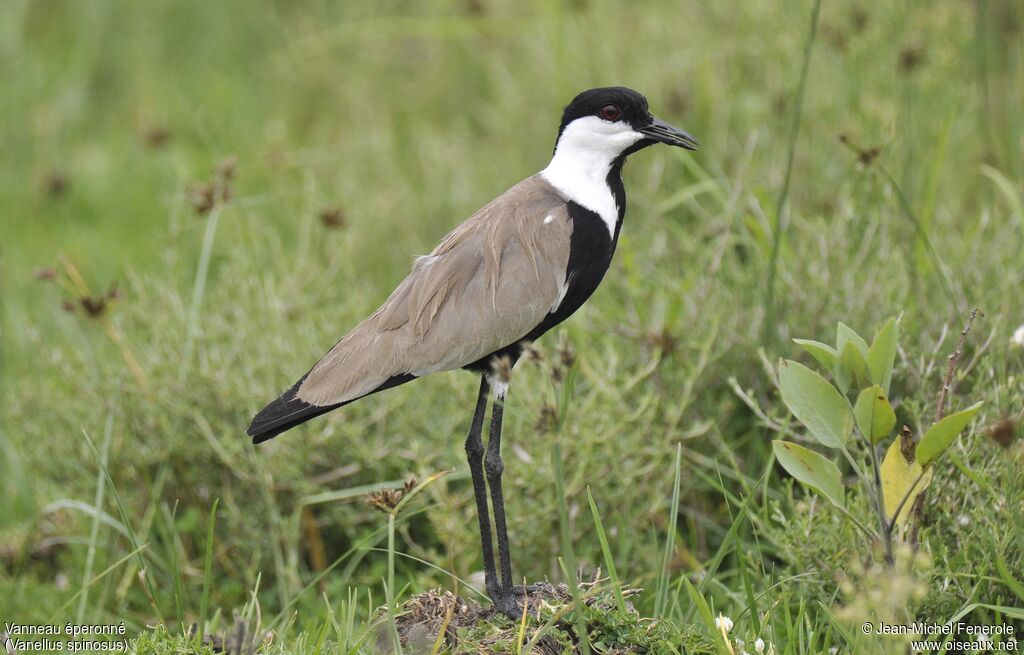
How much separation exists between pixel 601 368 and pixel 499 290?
90 cm

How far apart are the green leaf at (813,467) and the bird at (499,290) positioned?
0.76 meters

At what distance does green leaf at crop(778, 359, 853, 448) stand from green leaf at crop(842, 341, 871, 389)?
0.05m

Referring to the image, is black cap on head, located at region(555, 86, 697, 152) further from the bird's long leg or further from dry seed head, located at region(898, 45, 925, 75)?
dry seed head, located at region(898, 45, 925, 75)

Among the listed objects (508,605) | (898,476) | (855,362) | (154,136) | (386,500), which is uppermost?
(154,136)

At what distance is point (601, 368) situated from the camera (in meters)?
3.93

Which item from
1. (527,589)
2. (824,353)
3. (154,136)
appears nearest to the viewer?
(824,353)

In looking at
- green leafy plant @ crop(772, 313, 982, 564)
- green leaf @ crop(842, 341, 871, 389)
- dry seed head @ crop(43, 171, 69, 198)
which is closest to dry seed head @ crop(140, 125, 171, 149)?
dry seed head @ crop(43, 171, 69, 198)

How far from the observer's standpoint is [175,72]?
7789mm

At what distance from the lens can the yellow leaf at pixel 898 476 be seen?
8.61ft

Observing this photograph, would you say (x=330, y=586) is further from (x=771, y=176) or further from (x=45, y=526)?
(x=771, y=176)

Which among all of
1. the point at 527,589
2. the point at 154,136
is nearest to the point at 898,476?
the point at 527,589

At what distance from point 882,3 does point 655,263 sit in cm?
146

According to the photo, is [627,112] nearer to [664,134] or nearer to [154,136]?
[664,134]

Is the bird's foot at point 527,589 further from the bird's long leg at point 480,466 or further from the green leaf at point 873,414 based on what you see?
the green leaf at point 873,414
